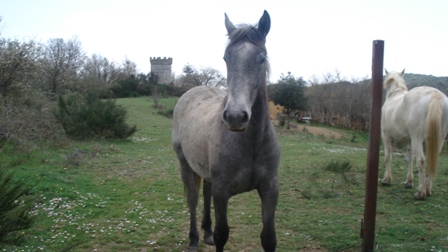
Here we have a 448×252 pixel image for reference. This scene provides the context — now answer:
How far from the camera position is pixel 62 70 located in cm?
2859

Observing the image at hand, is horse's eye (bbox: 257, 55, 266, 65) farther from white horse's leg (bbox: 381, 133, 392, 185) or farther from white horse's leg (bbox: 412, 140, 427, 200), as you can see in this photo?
white horse's leg (bbox: 381, 133, 392, 185)

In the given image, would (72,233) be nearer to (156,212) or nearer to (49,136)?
(156,212)

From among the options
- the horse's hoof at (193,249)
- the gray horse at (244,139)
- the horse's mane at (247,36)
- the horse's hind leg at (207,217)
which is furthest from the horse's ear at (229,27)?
the horse's hoof at (193,249)

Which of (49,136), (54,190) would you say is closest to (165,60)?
(49,136)

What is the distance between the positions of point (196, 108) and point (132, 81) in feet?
119

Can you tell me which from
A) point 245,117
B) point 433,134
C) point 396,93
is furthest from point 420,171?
point 245,117

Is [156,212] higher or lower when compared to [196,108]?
lower

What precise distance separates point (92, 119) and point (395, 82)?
11162mm

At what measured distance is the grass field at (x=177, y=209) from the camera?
4.14 meters

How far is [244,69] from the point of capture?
104 inches

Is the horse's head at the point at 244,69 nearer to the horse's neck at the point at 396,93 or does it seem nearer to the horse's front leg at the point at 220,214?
the horse's front leg at the point at 220,214

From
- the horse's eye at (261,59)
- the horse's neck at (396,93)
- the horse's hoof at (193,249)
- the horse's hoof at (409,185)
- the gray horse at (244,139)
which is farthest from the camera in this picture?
the horse's neck at (396,93)

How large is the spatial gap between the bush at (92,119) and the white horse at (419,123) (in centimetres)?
1053

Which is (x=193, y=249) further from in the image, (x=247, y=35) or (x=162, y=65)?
(x=162, y=65)
